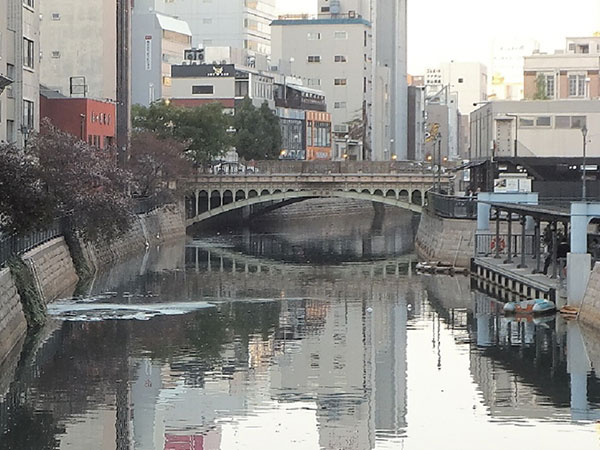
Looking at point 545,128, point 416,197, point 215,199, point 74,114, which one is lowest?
point 215,199

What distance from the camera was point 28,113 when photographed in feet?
255

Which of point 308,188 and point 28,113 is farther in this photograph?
point 308,188

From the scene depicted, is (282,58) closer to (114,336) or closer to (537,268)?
(537,268)

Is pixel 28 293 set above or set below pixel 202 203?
below

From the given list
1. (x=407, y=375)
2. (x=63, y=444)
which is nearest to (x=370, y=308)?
(x=407, y=375)

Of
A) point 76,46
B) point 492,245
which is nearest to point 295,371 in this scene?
point 492,245

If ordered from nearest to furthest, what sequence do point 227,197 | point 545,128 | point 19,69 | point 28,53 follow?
point 19,69 → point 28,53 → point 545,128 → point 227,197

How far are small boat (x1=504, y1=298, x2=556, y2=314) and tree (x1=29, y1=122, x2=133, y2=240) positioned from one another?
17588 mm

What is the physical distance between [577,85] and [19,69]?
57045mm

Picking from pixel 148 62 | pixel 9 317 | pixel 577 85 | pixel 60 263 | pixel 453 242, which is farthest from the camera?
pixel 148 62

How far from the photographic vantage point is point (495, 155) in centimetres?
9388

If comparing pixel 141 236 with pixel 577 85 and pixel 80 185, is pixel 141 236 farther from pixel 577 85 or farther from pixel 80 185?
pixel 577 85

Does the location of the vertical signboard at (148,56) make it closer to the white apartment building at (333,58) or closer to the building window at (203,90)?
the building window at (203,90)

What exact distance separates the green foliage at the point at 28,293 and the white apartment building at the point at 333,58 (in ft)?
467
